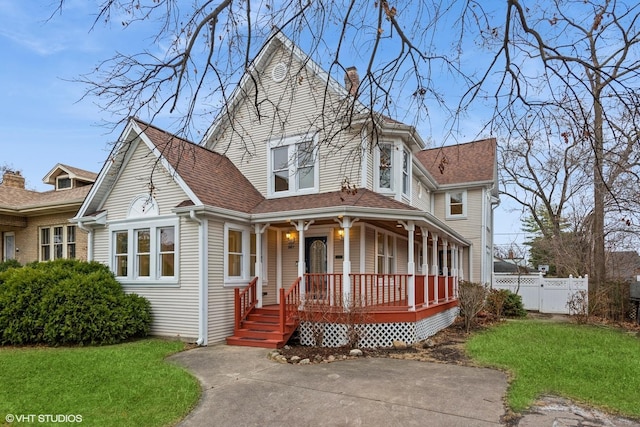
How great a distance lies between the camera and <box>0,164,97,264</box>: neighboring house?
49.8 ft

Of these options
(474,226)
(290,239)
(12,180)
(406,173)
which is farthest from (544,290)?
(12,180)

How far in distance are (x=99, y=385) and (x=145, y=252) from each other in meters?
5.44

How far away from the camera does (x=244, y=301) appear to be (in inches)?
437

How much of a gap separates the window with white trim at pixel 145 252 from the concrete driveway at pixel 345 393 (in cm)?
342

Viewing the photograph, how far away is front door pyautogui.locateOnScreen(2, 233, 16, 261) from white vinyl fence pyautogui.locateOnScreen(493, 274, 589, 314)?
20633mm

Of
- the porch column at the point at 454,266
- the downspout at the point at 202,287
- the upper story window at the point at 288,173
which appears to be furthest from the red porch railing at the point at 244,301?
the porch column at the point at 454,266

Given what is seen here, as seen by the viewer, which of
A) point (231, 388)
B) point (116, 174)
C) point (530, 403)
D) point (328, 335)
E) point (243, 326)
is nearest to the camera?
point (530, 403)

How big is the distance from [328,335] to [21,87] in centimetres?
744

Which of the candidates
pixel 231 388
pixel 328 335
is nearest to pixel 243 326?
pixel 328 335

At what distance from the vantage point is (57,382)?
6.70 metres

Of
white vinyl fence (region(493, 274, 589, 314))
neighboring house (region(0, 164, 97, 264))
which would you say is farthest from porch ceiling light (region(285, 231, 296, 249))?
white vinyl fence (region(493, 274, 589, 314))

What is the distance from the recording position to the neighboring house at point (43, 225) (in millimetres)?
15172

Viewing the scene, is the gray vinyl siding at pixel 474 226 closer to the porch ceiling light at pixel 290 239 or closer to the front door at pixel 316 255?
the front door at pixel 316 255

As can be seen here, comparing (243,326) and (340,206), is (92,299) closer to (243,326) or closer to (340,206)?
(243,326)
